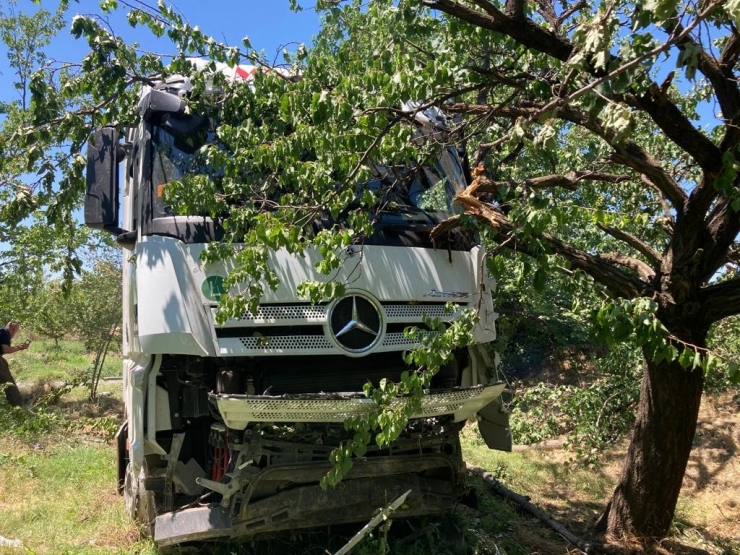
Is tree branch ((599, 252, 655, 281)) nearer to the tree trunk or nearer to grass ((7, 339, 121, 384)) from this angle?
the tree trunk

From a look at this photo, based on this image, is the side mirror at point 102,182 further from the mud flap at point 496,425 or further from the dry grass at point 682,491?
the dry grass at point 682,491

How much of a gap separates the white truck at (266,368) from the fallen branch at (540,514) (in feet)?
3.63

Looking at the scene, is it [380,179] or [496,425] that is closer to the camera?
[380,179]

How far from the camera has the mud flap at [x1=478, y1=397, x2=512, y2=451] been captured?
16.8 feet

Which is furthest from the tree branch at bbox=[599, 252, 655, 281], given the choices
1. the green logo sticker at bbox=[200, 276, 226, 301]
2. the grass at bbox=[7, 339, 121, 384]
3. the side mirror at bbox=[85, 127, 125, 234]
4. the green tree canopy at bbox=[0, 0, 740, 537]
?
the grass at bbox=[7, 339, 121, 384]

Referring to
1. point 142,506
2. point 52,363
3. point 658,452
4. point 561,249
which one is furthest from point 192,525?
point 52,363

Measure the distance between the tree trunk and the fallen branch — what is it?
0.94 feet

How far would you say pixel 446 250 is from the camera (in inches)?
181

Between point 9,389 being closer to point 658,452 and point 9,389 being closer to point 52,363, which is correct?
point 52,363

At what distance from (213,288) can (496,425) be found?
2625 mm

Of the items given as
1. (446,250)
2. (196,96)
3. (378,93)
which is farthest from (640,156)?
(196,96)

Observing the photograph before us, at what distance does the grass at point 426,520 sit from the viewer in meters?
4.64

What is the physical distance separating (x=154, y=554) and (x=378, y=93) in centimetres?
342

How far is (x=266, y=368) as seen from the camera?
4.13m
